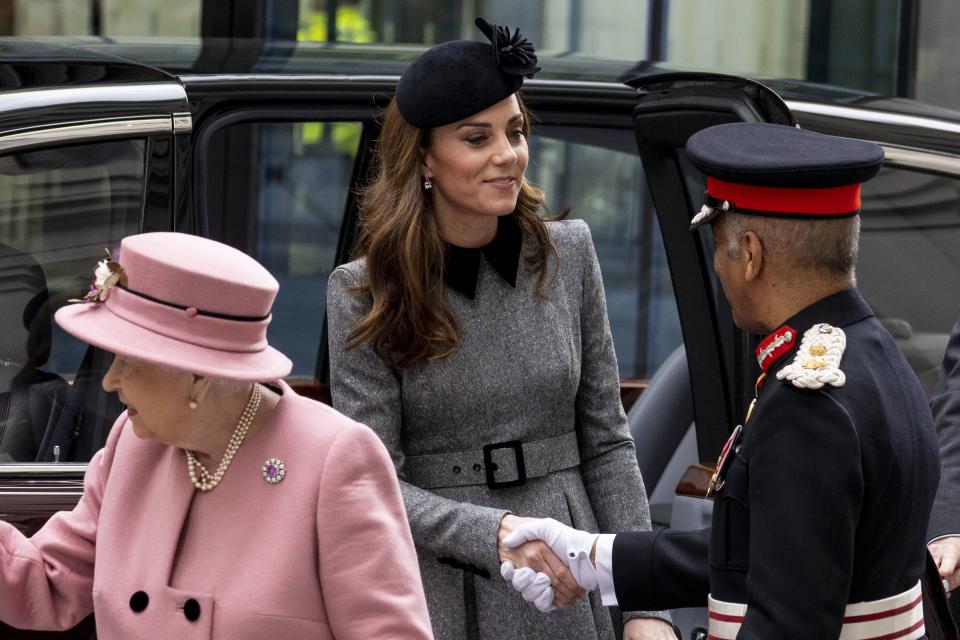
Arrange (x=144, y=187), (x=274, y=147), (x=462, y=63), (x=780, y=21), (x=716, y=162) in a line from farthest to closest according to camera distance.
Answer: (x=780, y=21) → (x=274, y=147) → (x=144, y=187) → (x=462, y=63) → (x=716, y=162)

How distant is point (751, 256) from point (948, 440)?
1388mm

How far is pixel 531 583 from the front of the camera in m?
2.81

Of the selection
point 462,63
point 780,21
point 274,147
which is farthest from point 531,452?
point 780,21

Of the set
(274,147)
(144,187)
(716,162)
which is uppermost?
(716,162)

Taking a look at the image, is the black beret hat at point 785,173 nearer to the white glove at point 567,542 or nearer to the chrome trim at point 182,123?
the white glove at point 567,542

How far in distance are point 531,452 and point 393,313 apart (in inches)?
14.6

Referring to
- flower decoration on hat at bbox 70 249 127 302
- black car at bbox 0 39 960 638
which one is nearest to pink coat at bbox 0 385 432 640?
flower decoration on hat at bbox 70 249 127 302

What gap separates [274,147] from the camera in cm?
792

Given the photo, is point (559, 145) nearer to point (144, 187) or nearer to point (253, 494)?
point (144, 187)

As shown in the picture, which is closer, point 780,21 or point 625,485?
point 625,485

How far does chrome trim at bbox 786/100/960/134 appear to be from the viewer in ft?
12.6

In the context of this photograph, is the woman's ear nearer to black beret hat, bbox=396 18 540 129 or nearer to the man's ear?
black beret hat, bbox=396 18 540 129

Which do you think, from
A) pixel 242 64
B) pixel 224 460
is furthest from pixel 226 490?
pixel 242 64

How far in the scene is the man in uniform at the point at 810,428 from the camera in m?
2.11
